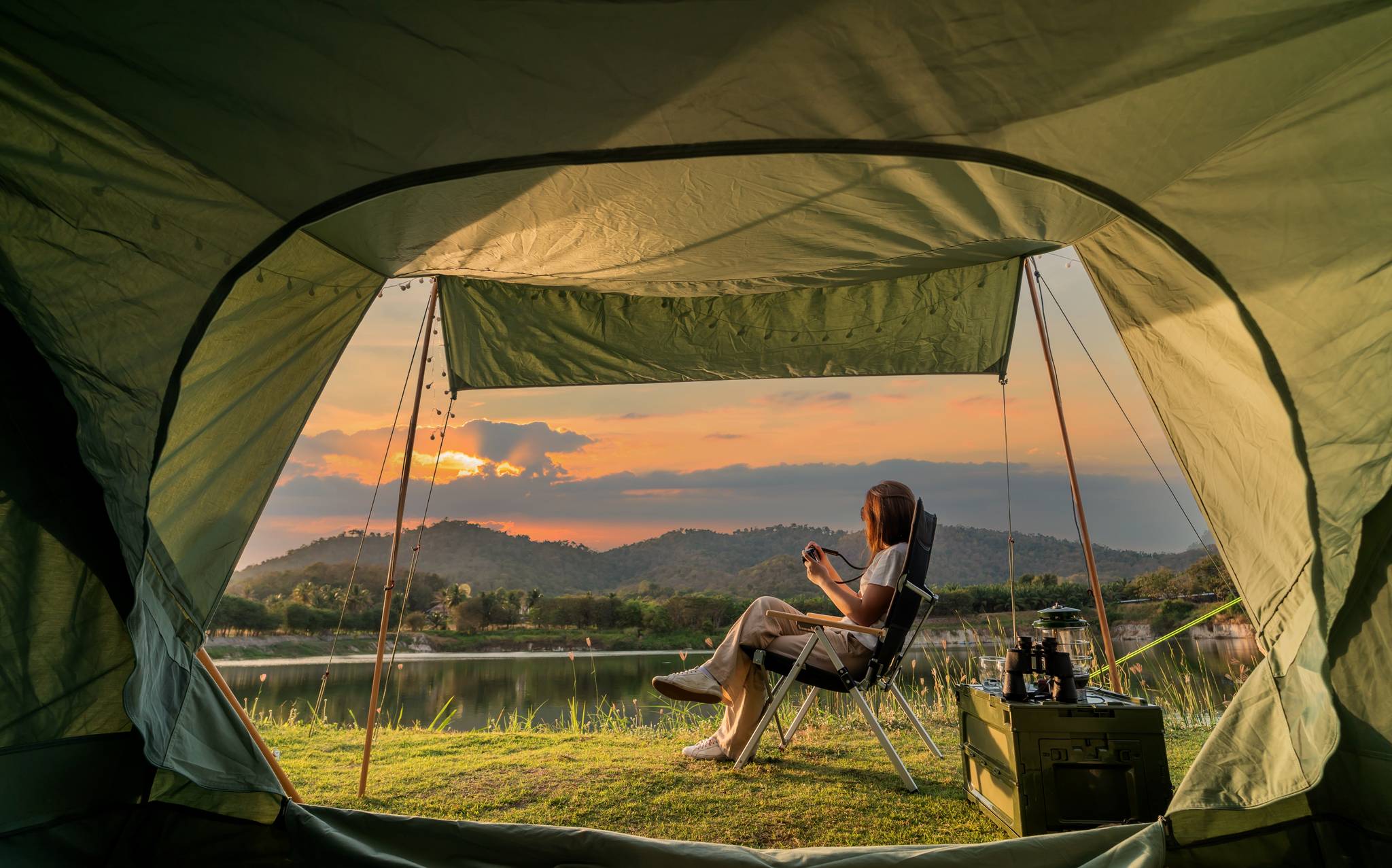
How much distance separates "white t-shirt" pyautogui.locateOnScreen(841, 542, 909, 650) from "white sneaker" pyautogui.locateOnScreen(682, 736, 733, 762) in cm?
78

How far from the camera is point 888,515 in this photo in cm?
317

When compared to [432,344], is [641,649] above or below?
below

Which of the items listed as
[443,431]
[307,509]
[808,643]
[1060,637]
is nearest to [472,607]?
[307,509]

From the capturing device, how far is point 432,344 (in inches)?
131

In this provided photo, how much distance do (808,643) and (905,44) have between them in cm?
221

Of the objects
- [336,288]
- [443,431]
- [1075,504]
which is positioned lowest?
[1075,504]

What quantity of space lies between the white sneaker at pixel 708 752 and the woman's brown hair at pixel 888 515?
1087mm

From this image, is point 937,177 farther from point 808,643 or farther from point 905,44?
point 808,643

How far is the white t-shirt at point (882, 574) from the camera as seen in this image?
119 inches

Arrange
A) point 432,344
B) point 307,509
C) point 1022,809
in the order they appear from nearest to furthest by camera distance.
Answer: point 1022,809
point 432,344
point 307,509

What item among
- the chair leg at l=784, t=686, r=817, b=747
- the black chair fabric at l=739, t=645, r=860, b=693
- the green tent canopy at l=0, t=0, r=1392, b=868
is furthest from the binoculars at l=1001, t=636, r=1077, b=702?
the chair leg at l=784, t=686, r=817, b=747

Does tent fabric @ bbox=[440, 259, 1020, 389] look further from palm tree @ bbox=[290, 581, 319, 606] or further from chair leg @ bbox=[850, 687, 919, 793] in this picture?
palm tree @ bbox=[290, 581, 319, 606]

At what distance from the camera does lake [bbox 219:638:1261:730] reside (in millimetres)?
4531

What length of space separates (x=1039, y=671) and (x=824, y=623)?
3.16ft
